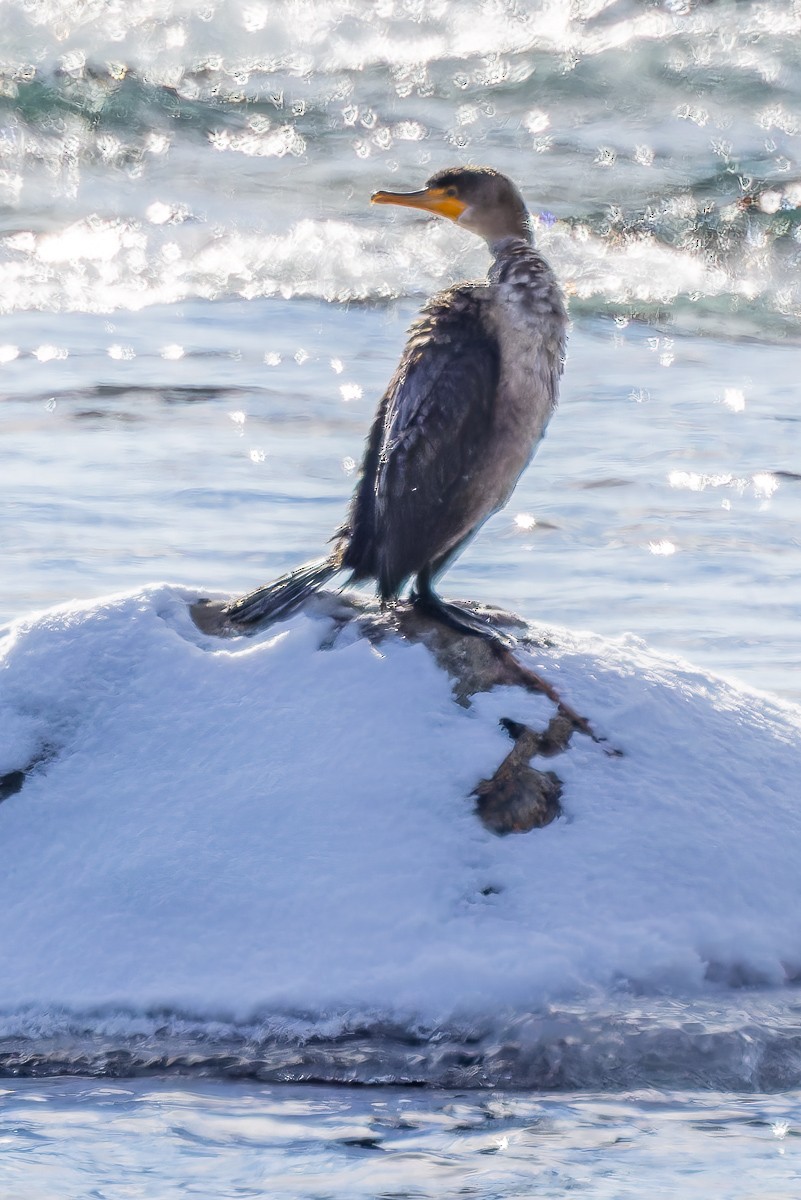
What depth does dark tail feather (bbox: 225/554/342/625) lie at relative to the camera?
3.74 metres

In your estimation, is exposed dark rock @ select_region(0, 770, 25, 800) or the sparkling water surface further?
exposed dark rock @ select_region(0, 770, 25, 800)

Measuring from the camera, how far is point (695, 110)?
1348 centimetres

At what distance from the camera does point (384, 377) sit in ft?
31.7

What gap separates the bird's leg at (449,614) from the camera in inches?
145

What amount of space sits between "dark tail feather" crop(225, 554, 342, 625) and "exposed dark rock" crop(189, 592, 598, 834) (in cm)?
2

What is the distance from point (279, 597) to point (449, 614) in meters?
0.36

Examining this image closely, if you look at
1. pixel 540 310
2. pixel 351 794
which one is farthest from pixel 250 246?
pixel 351 794

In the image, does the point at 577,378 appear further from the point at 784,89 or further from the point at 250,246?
the point at 784,89

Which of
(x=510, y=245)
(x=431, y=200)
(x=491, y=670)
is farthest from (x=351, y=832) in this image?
(x=431, y=200)

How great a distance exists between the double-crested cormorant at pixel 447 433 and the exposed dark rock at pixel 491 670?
0.06 meters

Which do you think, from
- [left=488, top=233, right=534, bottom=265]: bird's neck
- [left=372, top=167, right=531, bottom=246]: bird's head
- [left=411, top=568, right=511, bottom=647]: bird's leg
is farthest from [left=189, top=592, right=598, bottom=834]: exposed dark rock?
[left=372, top=167, right=531, bottom=246]: bird's head

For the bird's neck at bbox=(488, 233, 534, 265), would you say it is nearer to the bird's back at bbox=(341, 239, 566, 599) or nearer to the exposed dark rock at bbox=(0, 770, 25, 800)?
the bird's back at bbox=(341, 239, 566, 599)

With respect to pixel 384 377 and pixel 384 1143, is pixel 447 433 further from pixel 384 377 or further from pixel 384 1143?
pixel 384 377

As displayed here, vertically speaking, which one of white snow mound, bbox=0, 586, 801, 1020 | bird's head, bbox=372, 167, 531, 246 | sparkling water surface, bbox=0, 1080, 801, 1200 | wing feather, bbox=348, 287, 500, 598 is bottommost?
sparkling water surface, bbox=0, 1080, 801, 1200
